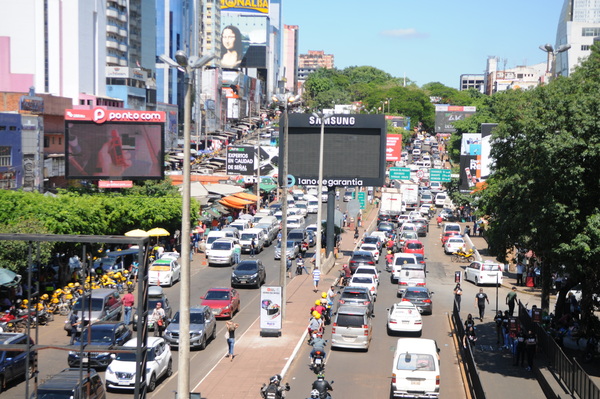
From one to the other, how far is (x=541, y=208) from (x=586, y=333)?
17.5ft

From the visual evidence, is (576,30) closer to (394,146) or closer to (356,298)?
(394,146)

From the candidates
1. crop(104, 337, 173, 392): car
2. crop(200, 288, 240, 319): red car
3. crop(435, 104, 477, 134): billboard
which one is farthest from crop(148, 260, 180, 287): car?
crop(435, 104, 477, 134): billboard

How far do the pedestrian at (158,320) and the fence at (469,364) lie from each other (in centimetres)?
1084

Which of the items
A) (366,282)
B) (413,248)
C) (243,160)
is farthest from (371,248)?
(243,160)

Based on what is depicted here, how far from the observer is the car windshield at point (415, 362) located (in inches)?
866

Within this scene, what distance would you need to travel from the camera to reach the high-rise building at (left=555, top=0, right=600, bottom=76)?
138 metres

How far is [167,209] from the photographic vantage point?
5059 centimetres

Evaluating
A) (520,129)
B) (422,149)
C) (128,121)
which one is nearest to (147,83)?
(128,121)

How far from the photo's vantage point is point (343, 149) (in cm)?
4912

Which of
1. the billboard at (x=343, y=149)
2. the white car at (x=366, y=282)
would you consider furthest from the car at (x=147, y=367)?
the billboard at (x=343, y=149)

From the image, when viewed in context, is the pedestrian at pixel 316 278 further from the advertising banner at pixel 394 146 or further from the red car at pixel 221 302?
the advertising banner at pixel 394 146

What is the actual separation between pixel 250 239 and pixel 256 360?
90.4ft

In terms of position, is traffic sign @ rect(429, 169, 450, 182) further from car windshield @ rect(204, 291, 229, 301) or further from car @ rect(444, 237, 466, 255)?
→ car windshield @ rect(204, 291, 229, 301)

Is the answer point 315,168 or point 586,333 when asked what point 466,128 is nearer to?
point 315,168
